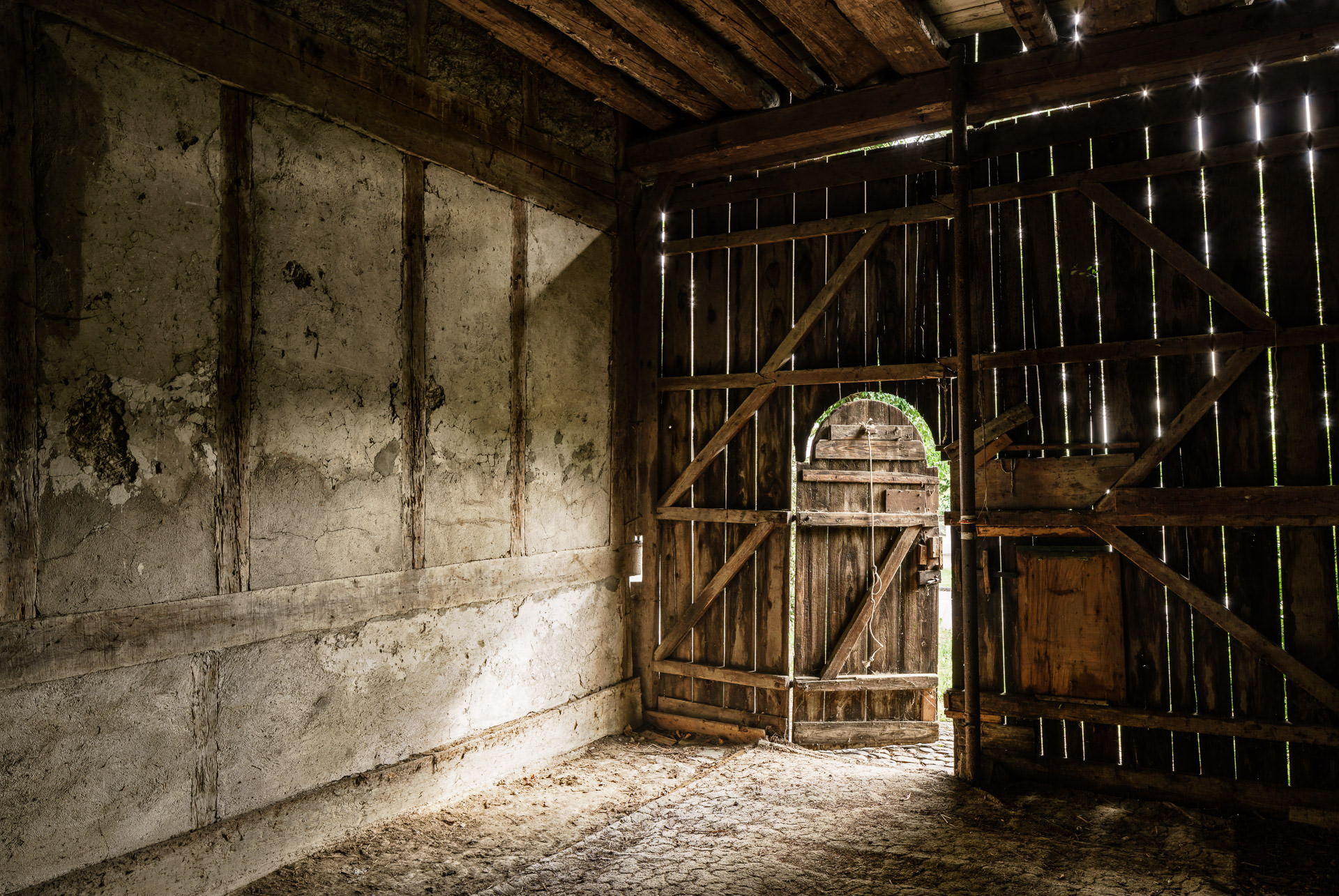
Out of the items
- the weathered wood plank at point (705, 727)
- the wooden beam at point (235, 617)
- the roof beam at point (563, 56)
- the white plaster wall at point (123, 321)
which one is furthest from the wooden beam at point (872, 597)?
the white plaster wall at point (123, 321)

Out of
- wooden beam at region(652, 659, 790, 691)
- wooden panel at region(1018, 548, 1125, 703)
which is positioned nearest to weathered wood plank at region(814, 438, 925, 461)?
wooden panel at region(1018, 548, 1125, 703)

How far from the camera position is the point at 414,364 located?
4.58 metres

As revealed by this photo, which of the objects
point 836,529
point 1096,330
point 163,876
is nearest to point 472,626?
point 163,876

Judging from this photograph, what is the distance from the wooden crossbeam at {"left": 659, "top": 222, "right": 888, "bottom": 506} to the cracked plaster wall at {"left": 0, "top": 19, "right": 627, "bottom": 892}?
1.06m

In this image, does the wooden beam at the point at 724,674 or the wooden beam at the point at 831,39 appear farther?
the wooden beam at the point at 724,674

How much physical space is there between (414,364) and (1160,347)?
421 centimetres

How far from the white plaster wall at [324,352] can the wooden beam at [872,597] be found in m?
3.03

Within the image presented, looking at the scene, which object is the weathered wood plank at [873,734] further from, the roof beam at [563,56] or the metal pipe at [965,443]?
the roof beam at [563,56]

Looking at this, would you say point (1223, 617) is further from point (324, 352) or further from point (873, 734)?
point (324, 352)

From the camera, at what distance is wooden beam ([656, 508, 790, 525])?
5.75 m

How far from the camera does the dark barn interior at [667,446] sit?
11.2 ft

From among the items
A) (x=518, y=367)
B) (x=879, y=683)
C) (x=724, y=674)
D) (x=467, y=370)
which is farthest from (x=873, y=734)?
(x=467, y=370)

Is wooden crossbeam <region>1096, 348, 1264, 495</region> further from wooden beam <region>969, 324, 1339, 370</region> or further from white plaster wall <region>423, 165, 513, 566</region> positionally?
white plaster wall <region>423, 165, 513, 566</region>

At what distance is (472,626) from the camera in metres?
4.91
